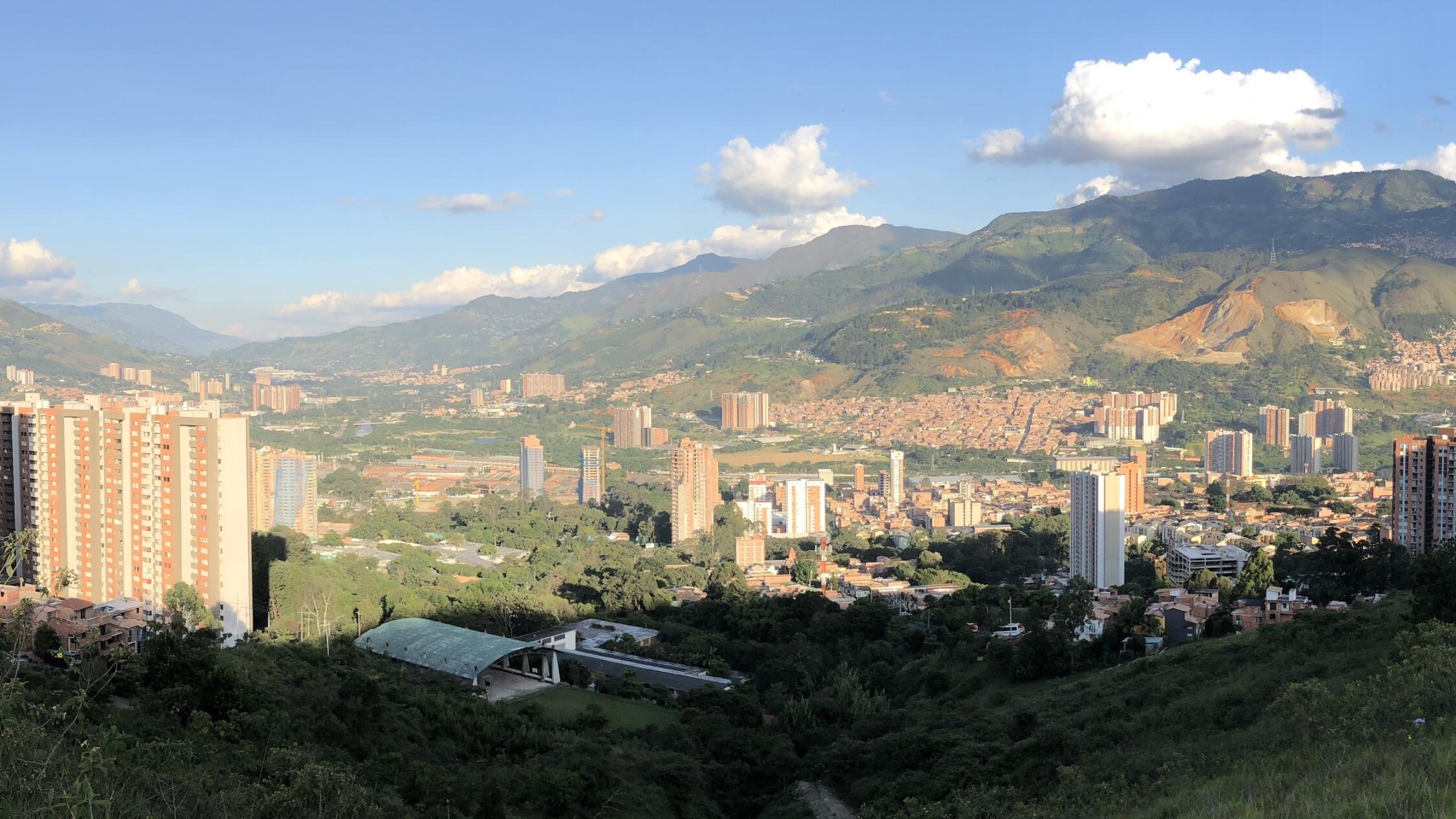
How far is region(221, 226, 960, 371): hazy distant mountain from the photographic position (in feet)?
351

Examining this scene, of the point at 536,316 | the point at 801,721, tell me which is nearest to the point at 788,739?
the point at 801,721

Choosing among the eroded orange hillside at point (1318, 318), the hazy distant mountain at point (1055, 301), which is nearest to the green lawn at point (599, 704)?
the hazy distant mountain at point (1055, 301)

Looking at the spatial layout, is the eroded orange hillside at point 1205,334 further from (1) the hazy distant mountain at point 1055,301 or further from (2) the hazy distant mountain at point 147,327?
(2) the hazy distant mountain at point 147,327

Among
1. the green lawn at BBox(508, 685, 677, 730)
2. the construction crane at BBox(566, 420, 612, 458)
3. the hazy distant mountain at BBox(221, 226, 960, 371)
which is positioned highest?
the hazy distant mountain at BBox(221, 226, 960, 371)

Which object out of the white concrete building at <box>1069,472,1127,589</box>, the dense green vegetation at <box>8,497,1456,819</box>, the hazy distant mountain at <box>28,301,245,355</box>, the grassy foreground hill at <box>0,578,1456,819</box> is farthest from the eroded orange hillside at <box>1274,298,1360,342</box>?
the hazy distant mountain at <box>28,301,245,355</box>

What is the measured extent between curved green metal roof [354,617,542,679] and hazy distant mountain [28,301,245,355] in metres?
94.6

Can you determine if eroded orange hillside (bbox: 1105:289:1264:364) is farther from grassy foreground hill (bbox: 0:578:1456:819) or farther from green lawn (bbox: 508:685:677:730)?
green lawn (bbox: 508:685:677:730)

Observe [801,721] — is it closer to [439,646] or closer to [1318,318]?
[439,646]

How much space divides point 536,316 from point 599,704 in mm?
119951

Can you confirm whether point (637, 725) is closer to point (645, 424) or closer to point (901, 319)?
point (645, 424)

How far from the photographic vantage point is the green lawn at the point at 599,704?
35.8 feet

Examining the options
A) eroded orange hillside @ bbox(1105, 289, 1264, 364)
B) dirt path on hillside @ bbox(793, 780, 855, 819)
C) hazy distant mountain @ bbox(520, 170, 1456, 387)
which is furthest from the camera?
hazy distant mountain @ bbox(520, 170, 1456, 387)

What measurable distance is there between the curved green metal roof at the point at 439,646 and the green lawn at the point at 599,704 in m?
0.71

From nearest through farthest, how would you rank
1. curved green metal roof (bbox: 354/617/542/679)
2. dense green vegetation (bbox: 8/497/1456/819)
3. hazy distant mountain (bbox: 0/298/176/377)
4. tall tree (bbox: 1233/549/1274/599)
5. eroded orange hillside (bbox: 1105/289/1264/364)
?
dense green vegetation (bbox: 8/497/1456/819), curved green metal roof (bbox: 354/617/542/679), tall tree (bbox: 1233/549/1274/599), hazy distant mountain (bbox: 0/298/176/377), eroded orange hillside (bbox: 1105/289/1264/364)
